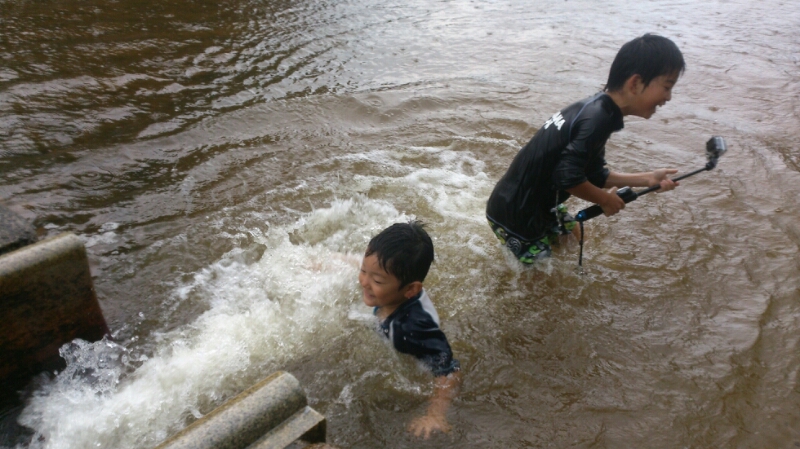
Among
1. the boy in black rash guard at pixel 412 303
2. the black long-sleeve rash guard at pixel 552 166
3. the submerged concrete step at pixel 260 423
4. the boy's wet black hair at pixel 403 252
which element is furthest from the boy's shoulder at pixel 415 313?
the black long-sleeve rash guard at pixel 552 166

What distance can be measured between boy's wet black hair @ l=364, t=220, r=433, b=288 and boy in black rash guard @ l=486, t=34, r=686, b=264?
91cm

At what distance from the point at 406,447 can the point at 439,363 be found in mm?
407

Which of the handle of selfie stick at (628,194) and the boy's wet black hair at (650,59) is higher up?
the boy's wet black hair at (650,59)

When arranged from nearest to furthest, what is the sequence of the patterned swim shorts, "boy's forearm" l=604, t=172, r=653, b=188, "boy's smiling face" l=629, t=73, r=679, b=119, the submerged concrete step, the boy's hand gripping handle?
the submerged concrete step < "boy's smiling face" l=629, t=73, r=679, b=119 < the boy's hand gripping handle < "boy's forearm" l=604, t=172, r=653, b=188 < the patterned swim shorts

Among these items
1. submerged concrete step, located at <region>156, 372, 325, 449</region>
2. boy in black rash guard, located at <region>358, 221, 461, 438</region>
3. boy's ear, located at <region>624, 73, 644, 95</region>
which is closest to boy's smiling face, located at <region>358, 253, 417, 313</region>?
boy in black rash guard, located at <region>358, 221, 461, 438</region>

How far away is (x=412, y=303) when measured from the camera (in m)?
2.61

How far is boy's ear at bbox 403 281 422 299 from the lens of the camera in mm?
2567

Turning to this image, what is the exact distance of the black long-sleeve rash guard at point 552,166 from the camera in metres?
2.83

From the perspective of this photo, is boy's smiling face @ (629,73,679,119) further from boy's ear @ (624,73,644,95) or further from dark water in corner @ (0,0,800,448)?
dark water in corner @ (0,0,800,448)

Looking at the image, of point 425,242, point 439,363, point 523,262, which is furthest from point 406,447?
point 523,262

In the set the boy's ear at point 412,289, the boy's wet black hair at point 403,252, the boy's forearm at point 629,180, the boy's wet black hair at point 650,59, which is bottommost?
the boy's ear at point 412,289

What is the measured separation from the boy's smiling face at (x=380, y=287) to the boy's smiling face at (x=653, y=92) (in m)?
1.51

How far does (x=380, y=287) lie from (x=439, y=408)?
655 millimetres

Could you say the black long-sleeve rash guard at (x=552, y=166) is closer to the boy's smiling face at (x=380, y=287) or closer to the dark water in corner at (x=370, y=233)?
the dark water in corner at (x=370, y=233)
